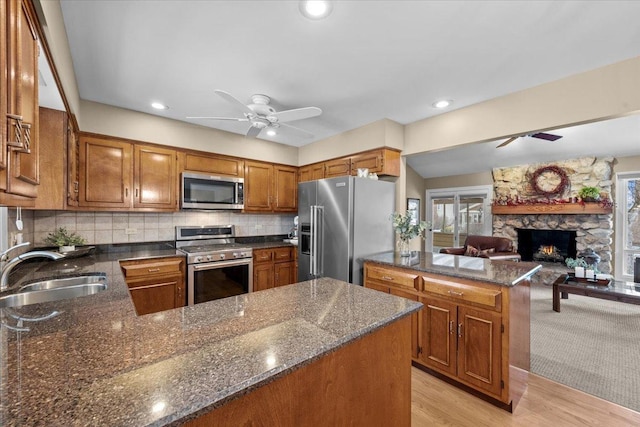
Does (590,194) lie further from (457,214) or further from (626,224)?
(457,214)

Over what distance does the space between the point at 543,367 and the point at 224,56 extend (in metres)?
3.76

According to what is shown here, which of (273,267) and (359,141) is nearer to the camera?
(359,141)

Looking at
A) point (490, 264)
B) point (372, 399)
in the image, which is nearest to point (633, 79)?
point (490, 264)

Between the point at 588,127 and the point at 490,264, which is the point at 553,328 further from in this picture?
the point at 588,127

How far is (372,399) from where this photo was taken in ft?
3.62

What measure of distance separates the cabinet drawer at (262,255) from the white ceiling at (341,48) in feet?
6.25

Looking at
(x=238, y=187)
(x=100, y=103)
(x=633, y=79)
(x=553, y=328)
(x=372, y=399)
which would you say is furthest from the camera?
(x=238, y=187)

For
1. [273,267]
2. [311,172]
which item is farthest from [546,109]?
[273,267]

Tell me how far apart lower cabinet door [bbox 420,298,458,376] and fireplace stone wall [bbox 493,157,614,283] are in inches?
174

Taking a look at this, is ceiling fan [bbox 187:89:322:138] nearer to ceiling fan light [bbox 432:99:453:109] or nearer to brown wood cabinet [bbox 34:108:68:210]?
brown wood cabinet [bbox 34:108:68:210]

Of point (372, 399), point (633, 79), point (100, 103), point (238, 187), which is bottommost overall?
point (372, 399)

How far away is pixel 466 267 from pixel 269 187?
296 centimetres

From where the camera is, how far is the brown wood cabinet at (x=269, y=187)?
4.04 metres

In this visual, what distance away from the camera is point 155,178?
3.28 m
